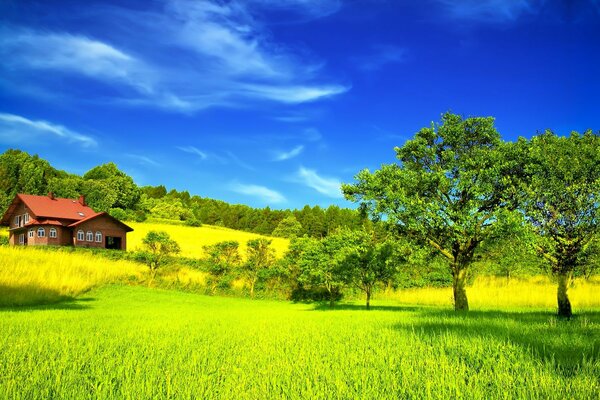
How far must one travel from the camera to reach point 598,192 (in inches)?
760

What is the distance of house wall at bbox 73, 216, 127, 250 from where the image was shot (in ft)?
236

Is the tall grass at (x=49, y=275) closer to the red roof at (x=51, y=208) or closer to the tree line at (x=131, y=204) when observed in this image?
the red roof at (x=51, y=208)

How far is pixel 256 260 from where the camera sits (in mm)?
44750

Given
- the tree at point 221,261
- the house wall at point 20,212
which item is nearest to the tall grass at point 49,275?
the tree at point 221,261

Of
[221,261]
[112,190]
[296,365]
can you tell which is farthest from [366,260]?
[112,190]

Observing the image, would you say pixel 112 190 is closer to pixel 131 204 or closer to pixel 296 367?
pixel 131 204

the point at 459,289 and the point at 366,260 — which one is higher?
the point at 366,260

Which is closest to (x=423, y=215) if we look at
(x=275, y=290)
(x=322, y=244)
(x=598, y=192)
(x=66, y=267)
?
(x=598, y=192)

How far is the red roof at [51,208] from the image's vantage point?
7106 cm

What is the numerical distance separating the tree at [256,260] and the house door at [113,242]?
1612 inches

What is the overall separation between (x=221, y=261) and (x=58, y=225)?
4214 cm

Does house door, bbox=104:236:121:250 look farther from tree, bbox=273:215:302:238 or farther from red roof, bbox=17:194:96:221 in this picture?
tree, bbox=273:215:302:238

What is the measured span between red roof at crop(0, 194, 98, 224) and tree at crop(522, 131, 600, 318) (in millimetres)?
73660

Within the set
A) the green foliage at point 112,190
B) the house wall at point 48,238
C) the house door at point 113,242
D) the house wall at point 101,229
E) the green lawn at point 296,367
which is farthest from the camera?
the green foliage at point 112,190
